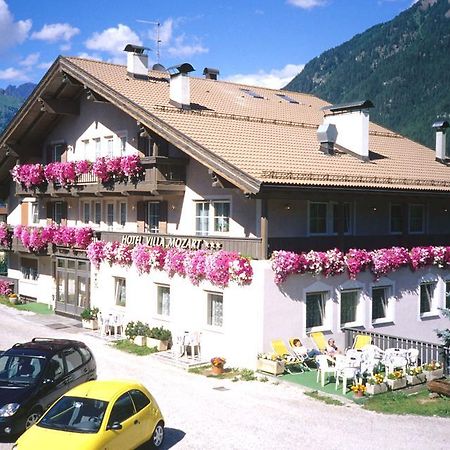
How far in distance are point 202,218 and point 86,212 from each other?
9.06m

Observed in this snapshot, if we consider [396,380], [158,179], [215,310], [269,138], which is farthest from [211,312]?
[269,138]

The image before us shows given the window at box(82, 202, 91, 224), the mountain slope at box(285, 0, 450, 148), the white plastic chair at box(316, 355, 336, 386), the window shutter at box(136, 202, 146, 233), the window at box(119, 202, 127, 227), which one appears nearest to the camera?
the white plastic chair at box(316, 355, 336, 386)

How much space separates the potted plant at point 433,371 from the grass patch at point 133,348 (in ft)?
29.4

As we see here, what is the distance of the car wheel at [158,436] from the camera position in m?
→ 12.4

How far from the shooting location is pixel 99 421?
11.1 meters

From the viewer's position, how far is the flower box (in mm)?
17688

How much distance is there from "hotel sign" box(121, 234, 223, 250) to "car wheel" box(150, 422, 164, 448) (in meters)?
8.60

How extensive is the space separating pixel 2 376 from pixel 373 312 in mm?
13426

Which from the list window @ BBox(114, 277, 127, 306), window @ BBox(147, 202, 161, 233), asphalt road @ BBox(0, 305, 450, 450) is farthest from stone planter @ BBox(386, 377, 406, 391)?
window @ BBox(114, 277, 127, 306)

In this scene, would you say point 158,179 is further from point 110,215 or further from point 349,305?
point 349,305

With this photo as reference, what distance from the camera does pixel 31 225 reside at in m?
34.5

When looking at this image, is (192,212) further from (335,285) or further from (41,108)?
(41,108)

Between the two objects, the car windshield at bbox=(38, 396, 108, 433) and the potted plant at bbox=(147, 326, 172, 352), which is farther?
the potted plant at bbox=(147, 326, 172, 352)

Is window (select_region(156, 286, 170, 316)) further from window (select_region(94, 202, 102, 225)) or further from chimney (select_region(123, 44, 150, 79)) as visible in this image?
chimney (select_region(123, 44, 150, 79))
